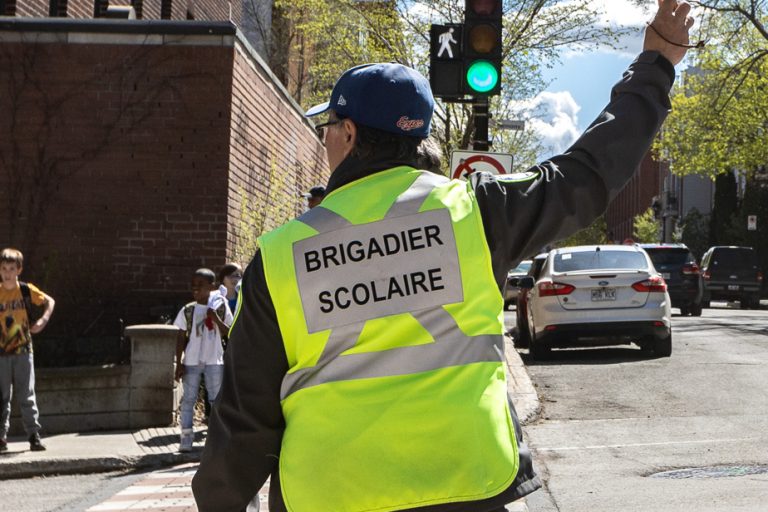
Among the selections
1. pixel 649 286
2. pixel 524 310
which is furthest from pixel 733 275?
pixel 649 286

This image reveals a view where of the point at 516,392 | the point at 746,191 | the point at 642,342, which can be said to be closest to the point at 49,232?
the point at 516,392

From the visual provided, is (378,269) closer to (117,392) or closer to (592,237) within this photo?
(117,392)

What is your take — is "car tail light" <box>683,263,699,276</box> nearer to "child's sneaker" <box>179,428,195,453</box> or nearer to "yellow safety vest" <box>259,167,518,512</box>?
"child's sneaker" <box>179,428,195,453</box>

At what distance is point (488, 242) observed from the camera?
253 centimetres

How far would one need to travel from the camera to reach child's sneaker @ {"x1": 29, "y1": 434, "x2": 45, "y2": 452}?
10.7 meters

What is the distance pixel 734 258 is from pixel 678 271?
10.7 meters

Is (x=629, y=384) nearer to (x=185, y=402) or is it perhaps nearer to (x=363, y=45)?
(x=185, y=402)

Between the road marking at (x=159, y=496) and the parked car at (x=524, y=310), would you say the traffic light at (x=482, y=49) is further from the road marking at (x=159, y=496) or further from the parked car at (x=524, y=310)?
the parked car at (x=524, y=310)

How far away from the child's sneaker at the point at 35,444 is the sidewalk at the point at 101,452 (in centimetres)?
6

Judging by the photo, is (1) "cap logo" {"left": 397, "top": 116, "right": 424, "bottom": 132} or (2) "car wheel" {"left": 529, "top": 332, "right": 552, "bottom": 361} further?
(2) "car wheel" {"left": 529, "top": 332, "right": 552, "bottom": 361}

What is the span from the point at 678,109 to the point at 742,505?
1499 inches

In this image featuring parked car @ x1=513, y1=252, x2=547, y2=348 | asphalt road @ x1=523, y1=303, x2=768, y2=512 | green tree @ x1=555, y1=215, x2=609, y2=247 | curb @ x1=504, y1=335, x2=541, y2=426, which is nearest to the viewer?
asphalt road @ x1=523, y1=303, x2=768, y2=512

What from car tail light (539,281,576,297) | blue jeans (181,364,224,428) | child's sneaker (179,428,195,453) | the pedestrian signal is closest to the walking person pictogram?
the pedestrian signal

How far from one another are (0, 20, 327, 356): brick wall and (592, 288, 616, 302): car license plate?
16.3 feet
